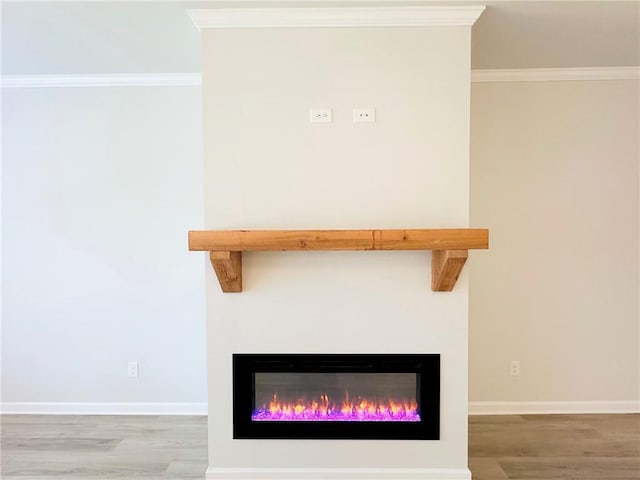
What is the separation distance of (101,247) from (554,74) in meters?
3.44

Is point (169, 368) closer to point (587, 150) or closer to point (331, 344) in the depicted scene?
point (331, 344)

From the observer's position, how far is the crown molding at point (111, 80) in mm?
2811

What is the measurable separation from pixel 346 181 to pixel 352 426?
1.27m

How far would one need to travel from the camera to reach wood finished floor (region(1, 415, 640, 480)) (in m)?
2.21

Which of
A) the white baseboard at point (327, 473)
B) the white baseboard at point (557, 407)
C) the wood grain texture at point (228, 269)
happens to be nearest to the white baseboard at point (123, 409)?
the white baseboard at point (327, 473)

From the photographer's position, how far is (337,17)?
1.97m

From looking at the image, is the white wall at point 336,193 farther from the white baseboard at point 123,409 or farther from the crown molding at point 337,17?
the white baseboard at point 123,409

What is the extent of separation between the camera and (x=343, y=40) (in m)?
2.01

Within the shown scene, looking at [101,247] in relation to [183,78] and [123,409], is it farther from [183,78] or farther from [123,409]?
[183,78]

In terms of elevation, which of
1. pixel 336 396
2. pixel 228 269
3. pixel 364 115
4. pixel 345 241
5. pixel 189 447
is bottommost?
pixel 189 447

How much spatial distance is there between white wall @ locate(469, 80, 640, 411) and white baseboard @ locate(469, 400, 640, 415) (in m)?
0.04

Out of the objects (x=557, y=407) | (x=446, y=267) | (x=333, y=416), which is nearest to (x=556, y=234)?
(x=557, y=407)

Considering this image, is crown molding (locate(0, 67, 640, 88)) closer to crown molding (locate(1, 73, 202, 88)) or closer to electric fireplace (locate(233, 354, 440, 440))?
crown molding (locate(1, 73, 202, 88))

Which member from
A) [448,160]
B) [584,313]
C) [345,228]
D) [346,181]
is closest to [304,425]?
[345,228]
